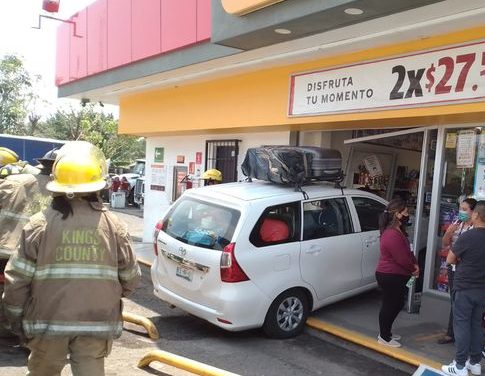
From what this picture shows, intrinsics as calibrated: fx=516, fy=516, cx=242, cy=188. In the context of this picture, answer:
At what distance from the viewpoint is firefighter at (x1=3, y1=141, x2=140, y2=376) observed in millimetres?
2707

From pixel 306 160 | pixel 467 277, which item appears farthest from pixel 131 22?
pixel 467 277

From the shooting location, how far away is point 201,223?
5.68m

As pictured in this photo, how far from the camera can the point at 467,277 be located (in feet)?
15.2

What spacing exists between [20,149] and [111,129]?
2208 cm

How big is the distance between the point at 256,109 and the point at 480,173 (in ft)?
11.4

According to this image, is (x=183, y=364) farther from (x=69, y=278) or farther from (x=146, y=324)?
(x=69, y=278)

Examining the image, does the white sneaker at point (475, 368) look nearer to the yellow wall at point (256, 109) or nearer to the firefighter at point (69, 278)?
the yellow wall at point (256, 109)

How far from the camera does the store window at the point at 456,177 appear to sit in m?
6.04

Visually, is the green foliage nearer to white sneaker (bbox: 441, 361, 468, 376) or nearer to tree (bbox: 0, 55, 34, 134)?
tree (bbox: 0, 55, 34, 134)

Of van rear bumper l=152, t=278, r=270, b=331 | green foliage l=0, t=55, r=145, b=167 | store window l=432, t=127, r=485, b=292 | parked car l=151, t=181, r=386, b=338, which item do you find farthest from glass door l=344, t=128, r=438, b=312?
green foliage l=0, t=55, r=145, b=167

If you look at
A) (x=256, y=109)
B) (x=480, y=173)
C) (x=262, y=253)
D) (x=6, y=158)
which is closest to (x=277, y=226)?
(x=262, y=253)

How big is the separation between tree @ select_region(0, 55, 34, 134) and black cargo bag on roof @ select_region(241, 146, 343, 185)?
103 ft

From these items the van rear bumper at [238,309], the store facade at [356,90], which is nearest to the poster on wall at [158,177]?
the store facade at [356,90]

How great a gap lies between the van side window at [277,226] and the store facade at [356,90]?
159 cm
